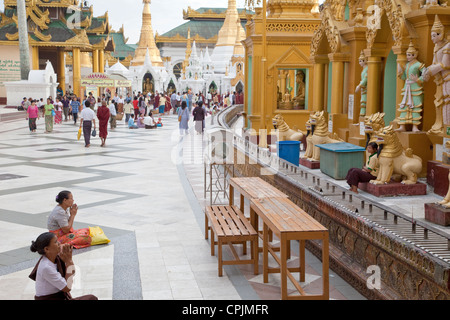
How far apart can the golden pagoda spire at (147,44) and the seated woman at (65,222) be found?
54.6 m

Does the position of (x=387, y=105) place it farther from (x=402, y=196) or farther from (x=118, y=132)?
(x=118, y=132)

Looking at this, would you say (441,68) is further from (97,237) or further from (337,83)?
(97,237)

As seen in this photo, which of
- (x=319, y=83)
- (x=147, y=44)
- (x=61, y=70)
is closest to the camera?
(x=319, y=83)

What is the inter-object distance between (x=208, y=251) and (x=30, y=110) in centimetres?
1779

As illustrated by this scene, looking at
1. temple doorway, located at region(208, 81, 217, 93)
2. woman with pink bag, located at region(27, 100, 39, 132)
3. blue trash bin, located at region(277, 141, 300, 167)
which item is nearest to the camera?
blue trash bin, located at region(277, 141, 300, 167)

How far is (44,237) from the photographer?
4906mm

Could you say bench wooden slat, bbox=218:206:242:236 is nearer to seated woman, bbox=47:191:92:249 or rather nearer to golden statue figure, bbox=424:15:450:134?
seated woman, bbox=47:191:92:249

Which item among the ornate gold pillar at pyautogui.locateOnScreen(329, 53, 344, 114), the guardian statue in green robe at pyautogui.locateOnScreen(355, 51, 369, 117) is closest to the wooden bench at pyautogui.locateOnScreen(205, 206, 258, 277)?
the guardian statue in green robe at pyautogui.locateOnScreen(355, 51, 369, 117)

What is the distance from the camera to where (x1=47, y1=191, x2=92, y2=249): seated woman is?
719 cm

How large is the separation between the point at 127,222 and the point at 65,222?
2.20m

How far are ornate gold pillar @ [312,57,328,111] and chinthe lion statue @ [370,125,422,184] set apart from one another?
574 centimetres

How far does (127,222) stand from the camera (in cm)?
955

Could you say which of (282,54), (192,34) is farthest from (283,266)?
(192,34)

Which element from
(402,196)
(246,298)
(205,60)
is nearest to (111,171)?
(402,196)
